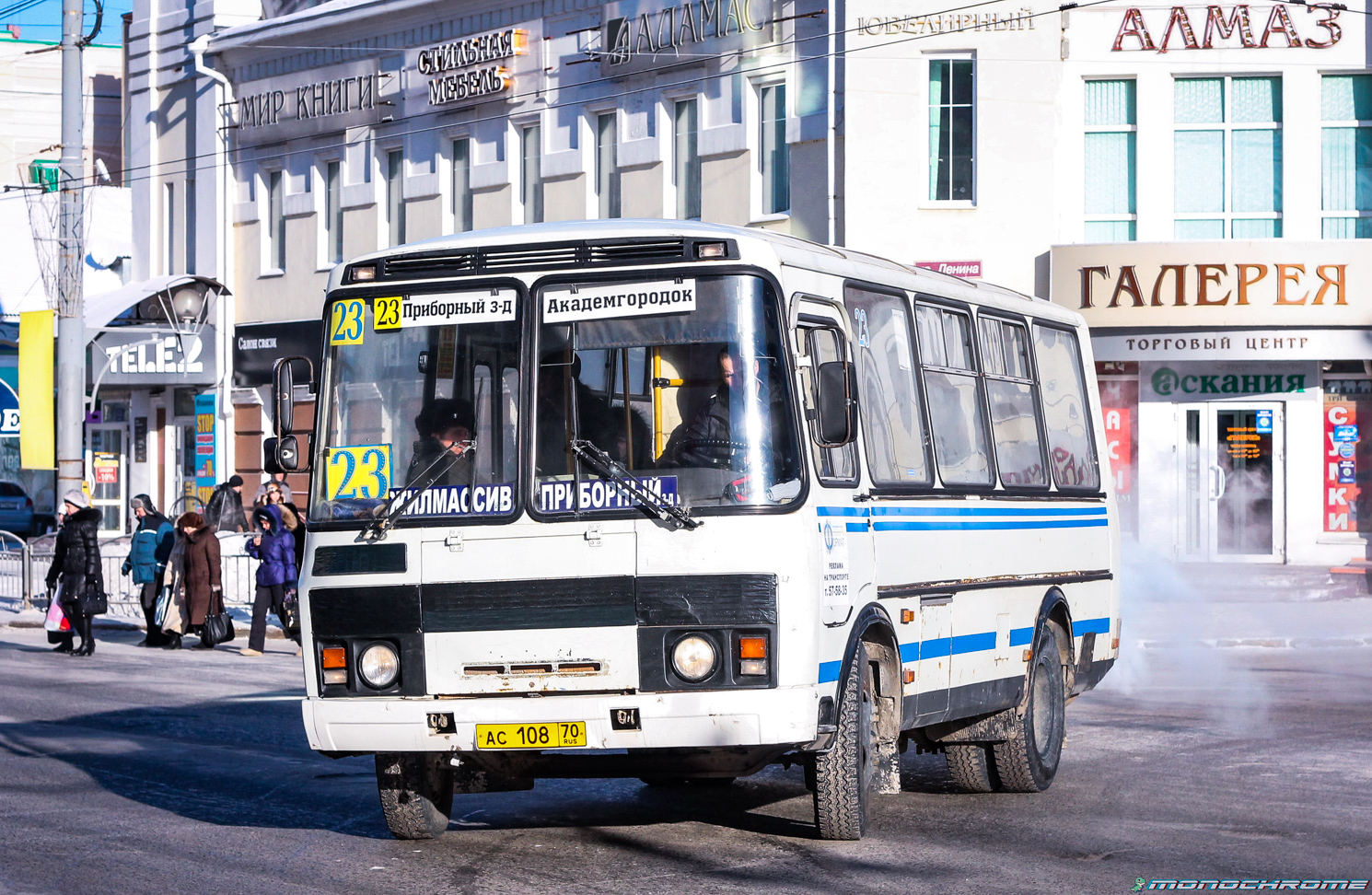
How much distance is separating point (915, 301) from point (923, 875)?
3.03m

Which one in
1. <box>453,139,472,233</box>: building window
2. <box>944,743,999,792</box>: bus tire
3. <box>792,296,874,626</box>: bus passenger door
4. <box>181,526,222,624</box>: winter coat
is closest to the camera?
<box>792,296,874,626</box>: bus passenger door

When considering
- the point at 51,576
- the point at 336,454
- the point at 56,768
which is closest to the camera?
the point at 336,454

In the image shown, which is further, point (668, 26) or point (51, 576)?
point (668, 26)

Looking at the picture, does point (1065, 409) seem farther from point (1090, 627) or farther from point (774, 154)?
point (774, 154)

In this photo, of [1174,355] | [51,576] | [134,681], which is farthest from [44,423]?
[1174,355]

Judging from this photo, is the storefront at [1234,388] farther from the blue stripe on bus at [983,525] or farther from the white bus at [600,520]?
the white bus at [600,520]

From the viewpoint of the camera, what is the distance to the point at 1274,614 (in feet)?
73.5

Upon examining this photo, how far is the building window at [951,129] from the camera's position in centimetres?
2570

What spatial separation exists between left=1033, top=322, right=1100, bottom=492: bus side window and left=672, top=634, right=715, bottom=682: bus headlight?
393 centimetres

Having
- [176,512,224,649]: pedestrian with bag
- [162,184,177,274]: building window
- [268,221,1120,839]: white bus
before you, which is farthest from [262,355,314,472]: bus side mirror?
[162,184,177,274]: building window

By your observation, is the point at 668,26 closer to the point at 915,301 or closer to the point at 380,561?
the point at 915,301

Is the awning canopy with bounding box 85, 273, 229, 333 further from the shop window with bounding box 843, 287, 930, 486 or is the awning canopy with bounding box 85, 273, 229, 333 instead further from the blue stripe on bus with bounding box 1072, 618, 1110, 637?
the shop window with bounding box 843, 287, 930, 486

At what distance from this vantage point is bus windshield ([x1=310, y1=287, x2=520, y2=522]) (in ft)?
26.3

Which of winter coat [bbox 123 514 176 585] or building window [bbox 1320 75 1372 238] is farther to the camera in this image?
building window [bbox 1320 75 1372 238]
